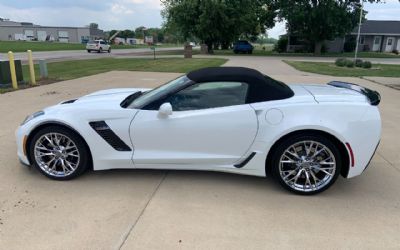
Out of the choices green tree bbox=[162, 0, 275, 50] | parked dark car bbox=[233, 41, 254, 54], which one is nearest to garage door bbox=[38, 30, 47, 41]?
green tree bbox=[162, 0, 275, 50]

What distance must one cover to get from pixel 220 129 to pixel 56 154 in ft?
6.18

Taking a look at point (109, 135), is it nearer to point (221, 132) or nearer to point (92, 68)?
point (221, 132)

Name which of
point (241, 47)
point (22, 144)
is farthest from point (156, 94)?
point (241, 47)

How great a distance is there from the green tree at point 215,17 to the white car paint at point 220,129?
112 ft

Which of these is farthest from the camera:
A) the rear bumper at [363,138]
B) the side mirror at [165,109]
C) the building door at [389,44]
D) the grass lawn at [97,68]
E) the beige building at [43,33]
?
the beige building at [43,33]

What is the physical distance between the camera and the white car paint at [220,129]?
12.1ft

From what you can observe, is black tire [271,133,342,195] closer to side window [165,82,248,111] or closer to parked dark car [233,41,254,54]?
side window [165,82,248,111]

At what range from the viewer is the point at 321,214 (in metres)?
3.43

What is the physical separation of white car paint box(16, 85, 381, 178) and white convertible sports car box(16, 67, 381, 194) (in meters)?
0.01

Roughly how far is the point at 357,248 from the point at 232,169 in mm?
1455

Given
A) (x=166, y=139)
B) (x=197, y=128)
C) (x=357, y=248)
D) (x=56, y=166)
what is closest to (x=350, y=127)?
(x=357, y=248)

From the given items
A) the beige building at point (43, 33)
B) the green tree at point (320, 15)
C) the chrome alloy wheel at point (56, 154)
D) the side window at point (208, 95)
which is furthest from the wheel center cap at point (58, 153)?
the beige building at point (43, 33)

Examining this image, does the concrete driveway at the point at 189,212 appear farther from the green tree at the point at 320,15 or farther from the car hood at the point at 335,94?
the green tree at the point at 320,15

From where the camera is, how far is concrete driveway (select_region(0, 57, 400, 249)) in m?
2.97
